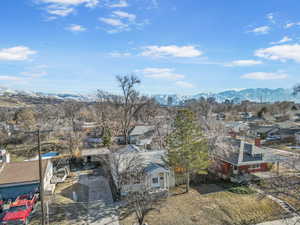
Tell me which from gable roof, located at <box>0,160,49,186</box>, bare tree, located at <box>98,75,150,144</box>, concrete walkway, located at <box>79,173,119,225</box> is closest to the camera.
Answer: concrete walkway, located at <box>79,173,119,225</box>

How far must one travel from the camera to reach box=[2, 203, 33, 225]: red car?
44.2 ft

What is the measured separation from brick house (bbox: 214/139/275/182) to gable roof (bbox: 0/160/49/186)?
1973 cm

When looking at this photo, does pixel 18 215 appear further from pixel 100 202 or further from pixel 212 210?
pixel 212 210

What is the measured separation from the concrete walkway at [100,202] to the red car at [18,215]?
4324 millimetres

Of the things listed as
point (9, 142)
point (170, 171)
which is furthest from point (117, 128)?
point (170, 171)

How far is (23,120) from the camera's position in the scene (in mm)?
52844

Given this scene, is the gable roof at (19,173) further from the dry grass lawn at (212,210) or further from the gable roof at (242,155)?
the gable roof at (242,155)

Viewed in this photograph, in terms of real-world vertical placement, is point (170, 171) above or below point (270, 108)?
below

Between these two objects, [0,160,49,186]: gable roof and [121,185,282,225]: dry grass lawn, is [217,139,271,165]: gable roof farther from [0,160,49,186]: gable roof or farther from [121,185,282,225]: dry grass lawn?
[0,160,49,186]: gable roof

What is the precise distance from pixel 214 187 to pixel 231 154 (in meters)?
5.46

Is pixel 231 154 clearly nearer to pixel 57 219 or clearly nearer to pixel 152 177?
pixel 152 177

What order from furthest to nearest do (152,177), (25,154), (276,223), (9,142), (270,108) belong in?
(270,108) < (9,142) < (25,154) < (152,177) < (276,223)

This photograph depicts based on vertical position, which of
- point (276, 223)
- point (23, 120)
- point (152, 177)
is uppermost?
point (23, 120)

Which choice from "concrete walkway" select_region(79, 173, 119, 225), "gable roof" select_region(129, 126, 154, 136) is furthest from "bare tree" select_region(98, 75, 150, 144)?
"concrete walkway" select_region(79, 173, 119, 225)
